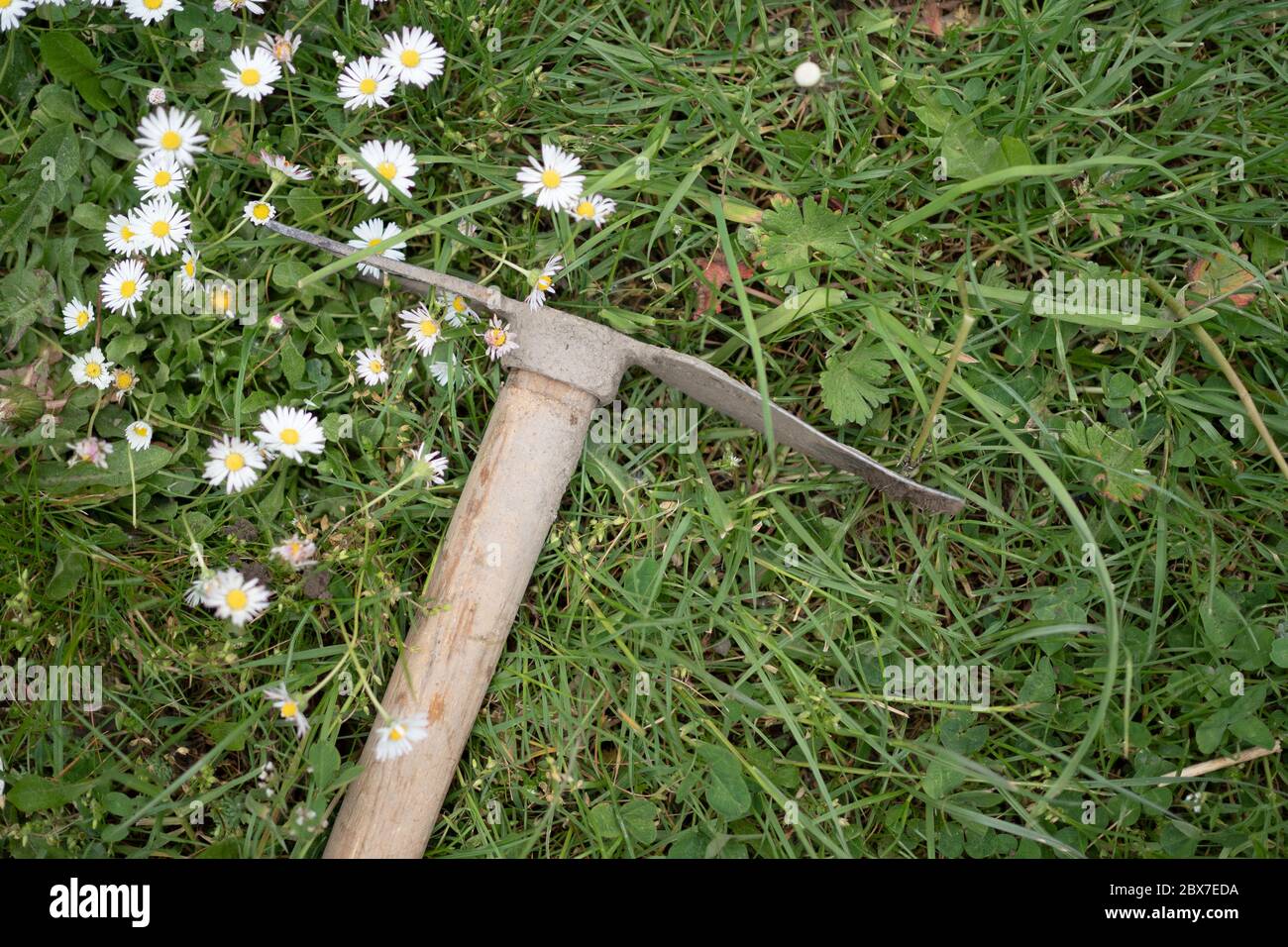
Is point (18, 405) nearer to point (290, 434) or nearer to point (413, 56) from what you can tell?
point (290, 434)

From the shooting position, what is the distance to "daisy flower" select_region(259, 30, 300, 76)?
2559mm

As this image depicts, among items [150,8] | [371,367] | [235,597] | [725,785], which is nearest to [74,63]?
[150,8]

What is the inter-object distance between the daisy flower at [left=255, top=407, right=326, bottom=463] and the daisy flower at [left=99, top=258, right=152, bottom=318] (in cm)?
50

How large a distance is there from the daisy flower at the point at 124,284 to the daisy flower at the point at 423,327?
2.47 ft

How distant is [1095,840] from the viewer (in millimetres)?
2627

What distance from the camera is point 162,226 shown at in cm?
259

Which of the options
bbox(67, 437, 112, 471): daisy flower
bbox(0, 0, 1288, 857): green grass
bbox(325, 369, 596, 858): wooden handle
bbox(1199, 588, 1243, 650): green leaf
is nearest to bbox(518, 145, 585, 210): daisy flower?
bbox(0, 0, 1288, 857): green grass

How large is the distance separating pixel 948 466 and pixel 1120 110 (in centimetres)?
116

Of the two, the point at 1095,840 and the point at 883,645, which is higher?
the point at 883,645

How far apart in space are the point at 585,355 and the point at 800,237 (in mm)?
744

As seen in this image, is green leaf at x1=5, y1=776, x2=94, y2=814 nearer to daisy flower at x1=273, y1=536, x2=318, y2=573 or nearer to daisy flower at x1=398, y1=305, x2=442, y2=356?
daisy flower at x1=273, y1=536, x2=318, y2=573

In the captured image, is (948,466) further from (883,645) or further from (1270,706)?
(1270,706)
